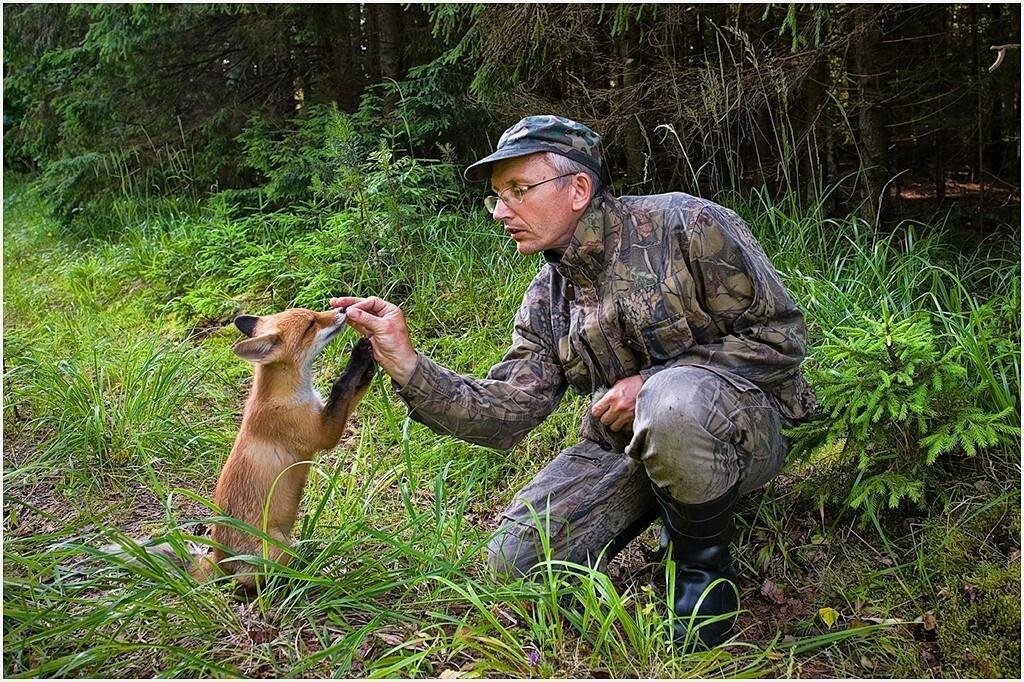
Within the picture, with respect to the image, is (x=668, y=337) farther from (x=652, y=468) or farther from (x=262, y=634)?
(x=262, y=634)

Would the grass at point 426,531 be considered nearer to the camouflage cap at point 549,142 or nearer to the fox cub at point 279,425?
the fox cub at point 279,425

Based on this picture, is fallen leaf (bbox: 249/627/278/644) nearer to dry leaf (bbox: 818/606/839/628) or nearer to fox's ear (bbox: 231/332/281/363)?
fox's ear (bbox: 231/332/281/363)

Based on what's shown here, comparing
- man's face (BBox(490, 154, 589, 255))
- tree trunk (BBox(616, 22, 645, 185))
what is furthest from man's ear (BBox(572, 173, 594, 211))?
tree trunk (BBox(616, 22, 645, 185))

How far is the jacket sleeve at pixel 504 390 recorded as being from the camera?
3.14 metres

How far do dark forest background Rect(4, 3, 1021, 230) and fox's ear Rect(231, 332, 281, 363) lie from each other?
2.73 m

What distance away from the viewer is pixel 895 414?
307cm

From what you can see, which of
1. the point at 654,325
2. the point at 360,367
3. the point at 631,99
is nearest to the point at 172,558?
the point at 360,367

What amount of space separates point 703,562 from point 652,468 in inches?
17.6

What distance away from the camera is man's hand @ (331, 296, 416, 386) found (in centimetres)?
302

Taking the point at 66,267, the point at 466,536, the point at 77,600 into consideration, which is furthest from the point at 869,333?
the point at 66,267

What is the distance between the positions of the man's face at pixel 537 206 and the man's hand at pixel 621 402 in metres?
0.56

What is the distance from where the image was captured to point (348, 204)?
6.27 meters

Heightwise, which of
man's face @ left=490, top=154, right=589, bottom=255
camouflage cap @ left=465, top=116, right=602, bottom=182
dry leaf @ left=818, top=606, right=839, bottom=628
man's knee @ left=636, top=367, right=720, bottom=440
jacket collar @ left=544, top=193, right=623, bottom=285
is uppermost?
camouflage cap @ left=465, top=116, right=602, bottom=182

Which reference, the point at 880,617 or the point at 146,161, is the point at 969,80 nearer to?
the point at 880,617
